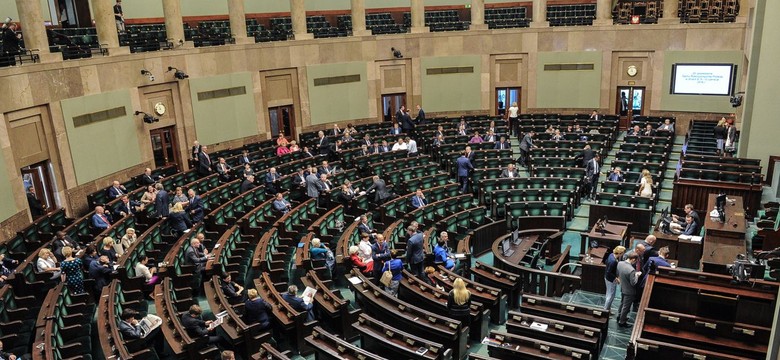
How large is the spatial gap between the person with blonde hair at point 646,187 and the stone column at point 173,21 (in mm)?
13407

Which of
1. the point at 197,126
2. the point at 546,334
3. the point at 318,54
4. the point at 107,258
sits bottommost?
the point at 546,334

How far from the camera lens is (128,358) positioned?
7.53 meters

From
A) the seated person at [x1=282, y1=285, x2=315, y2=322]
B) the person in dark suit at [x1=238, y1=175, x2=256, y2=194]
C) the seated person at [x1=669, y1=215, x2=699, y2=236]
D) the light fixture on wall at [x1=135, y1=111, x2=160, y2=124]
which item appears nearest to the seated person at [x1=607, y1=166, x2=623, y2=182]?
the seated person at [x1=669, y1=215, x2=699, y2=236]

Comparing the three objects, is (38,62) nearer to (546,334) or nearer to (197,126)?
(197,126)

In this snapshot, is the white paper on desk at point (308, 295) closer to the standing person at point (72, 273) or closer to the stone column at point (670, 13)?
the standing person at point (72, 273)

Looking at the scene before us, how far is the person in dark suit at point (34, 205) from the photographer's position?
1436 cm

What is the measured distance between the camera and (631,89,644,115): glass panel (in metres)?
22.9

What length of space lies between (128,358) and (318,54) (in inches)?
627

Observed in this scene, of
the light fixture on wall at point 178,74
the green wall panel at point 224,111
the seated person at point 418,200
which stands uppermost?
the light fixture on wall at point 178,74

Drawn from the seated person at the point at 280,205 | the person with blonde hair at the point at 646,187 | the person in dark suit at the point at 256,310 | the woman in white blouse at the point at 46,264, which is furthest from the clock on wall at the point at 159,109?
→ the person with blonde hair at the point at 646,187

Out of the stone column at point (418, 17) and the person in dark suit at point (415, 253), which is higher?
the stone column at point (418, 17)

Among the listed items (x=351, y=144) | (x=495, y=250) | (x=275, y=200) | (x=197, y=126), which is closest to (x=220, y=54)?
(x=197, y=126)

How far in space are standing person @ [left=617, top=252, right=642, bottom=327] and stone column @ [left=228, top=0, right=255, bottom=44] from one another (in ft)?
48.5

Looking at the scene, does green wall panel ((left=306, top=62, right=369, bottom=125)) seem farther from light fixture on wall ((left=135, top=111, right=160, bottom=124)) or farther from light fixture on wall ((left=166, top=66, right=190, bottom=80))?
light fixture on wall ((left=135, top=111, right=160, bottom=124))
